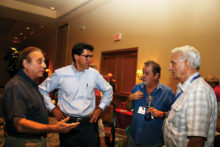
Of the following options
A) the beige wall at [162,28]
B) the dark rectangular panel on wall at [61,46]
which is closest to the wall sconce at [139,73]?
the beige wall at [162,28]

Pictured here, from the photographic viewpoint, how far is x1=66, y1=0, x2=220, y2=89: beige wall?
3.75 metres

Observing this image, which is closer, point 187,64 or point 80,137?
point 187,64

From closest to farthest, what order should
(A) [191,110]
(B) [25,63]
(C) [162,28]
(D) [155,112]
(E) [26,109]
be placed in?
(A) [191,110], (E) [26,109], (B) [25,63], (D) [155,112], (C) [162,28]

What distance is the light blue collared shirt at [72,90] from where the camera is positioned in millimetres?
1887

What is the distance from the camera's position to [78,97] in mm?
1915

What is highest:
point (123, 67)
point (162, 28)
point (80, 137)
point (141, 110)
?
point (162, 28)

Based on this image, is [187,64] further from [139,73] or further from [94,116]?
[139,73]

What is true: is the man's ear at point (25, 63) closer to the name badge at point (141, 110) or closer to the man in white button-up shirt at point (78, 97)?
the man in white button-up shirt at point (78, 97)

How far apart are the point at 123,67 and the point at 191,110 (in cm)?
490

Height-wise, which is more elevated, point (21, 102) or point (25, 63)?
point (25, 63)

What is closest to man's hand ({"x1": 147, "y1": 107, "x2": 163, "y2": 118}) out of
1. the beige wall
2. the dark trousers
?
the dark trousers

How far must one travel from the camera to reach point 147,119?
1.82 metres

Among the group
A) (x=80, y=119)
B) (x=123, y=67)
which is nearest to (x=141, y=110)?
(x=80, y=119)

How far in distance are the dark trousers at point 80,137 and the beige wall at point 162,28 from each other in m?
3.02
